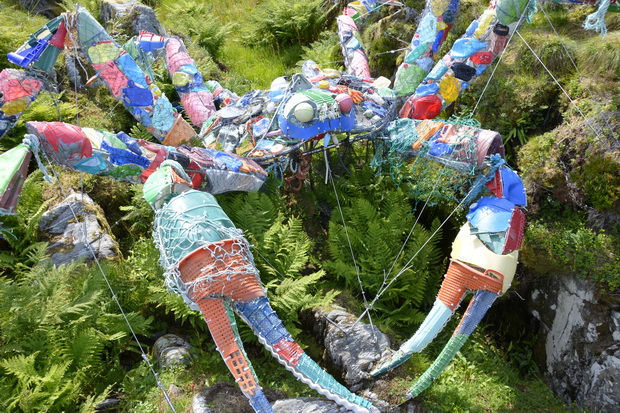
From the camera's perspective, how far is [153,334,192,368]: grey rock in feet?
15.9

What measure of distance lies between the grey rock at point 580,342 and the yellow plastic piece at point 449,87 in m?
2.29

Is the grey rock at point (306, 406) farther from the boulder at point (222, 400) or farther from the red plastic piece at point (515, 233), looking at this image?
the red plastic piece at point (515, 233)

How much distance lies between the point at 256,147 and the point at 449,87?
217cm

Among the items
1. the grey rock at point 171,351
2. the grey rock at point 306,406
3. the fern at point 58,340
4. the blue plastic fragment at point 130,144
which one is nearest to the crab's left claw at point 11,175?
the blue plastic fragment at point 130,144

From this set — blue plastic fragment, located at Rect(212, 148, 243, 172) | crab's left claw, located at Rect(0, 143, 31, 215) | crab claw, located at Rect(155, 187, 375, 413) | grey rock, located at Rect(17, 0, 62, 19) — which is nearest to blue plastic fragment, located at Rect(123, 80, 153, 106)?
blue plastic fragment, located at Rect(212, 148, 243, 172)

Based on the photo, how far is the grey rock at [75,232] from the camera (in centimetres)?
582

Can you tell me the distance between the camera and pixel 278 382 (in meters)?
4.85

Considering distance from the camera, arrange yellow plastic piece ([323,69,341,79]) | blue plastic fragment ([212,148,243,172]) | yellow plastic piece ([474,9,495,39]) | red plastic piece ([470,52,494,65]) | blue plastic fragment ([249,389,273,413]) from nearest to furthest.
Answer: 1. blue plastic fragment ([249,389,273,413])
2. blue plastic fragment ([212,148,243,172])
3. yellow plastic piece ([474,9,495,39])
4. red plastic piece ([470,52,494,65])
5. yellow plastic piece ([323,69,341,79])

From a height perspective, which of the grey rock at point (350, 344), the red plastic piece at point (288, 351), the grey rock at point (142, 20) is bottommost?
the grey rock at point (350, 344)

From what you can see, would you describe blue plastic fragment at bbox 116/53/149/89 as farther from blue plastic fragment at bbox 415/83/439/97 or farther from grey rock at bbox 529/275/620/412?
grey rock at bbox 529/275/620/412

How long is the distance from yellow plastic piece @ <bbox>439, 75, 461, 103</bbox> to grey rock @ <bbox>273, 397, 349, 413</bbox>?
3375 millimetres

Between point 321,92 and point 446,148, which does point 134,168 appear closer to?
point 321,92

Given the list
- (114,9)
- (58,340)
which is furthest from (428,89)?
(114,9)

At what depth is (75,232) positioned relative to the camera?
19.7 ft
